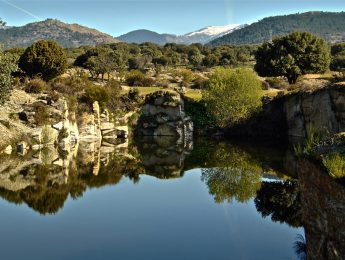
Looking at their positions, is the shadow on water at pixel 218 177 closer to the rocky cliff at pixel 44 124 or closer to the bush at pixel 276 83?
the rocky cliff at pixel 44 124

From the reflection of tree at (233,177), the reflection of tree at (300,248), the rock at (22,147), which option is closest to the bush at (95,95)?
the rock at (22,147)

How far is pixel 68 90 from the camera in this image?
60625 millimetres

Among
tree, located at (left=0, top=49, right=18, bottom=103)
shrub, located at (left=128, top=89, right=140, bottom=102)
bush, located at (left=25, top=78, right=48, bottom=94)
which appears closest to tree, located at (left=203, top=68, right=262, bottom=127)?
shrub, located at (left=128, top=89, right=140, bottom=102)

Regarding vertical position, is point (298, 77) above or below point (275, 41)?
below

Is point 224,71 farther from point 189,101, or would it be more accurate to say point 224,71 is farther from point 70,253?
point 70,253

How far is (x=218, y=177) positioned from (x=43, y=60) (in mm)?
36653

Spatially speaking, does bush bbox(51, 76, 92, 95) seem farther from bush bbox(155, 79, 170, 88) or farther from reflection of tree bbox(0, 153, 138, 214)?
reflection of tree bbox(0, 153, 138, 214)

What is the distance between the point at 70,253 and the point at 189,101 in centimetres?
5190

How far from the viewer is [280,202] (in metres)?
25.4

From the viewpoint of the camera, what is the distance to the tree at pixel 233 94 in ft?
204

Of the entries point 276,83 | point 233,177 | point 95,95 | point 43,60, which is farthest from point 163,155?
point 276,83

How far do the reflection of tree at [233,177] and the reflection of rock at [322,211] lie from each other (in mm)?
12949

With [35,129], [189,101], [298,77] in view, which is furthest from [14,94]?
[298,77]

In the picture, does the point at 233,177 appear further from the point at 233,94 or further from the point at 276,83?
the point at 276,83
